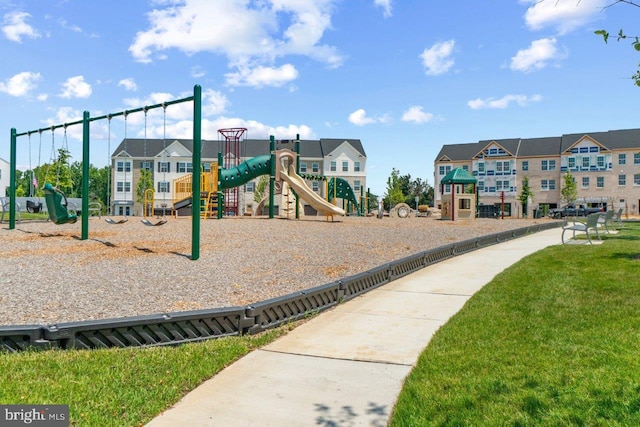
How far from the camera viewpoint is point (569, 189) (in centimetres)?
6675

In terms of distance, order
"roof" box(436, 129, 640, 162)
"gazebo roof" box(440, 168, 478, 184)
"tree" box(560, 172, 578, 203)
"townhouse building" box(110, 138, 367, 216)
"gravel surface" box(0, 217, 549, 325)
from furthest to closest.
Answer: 1. "roof" box(436, 129, 640, 162)
2. "townhouse building" box(110, 138, 367, 216)
3. "tree" box(560, 172, 578, 203)
4. "gazebo roof" box(440, 168, 478, 184)
5. "gravel surface" box(0, 217, 549, 325)

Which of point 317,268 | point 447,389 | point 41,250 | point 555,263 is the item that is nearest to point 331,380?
point 447,389

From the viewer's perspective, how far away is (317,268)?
35.6 feet

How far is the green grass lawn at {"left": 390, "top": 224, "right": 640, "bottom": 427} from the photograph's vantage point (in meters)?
3.70

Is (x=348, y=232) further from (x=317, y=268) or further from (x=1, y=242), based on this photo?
(x=1, y=242)

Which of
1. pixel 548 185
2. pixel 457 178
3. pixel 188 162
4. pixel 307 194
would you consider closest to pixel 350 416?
pixel 307 194

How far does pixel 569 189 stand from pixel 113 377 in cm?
7180

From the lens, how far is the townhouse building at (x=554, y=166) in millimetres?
68875

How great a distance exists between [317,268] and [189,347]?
5.55m

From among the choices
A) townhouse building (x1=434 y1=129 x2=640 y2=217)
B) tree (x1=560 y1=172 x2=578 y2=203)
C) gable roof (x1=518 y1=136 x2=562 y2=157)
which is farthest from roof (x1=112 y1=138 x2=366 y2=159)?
tree (x1=560 y1=172 x2=578 y2=203)

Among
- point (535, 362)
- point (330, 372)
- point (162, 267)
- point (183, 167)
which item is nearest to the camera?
point (535, 362)

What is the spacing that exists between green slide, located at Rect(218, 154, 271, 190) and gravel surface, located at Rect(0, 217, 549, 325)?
10.1m

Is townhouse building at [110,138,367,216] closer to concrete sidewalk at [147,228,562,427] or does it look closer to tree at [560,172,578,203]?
tree at [560,172,578,203]

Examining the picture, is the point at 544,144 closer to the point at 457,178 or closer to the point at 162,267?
the point at 457,178
